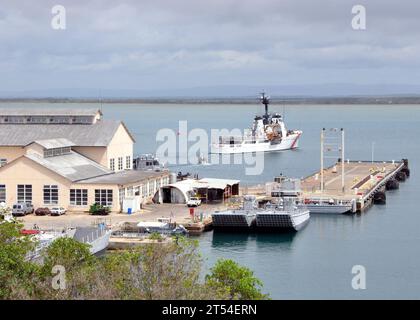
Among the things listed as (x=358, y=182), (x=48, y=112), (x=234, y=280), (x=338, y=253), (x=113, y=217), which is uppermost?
(x=48, y=112)

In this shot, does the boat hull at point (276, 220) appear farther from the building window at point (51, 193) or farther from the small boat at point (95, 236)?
the building window at point (51, 193)

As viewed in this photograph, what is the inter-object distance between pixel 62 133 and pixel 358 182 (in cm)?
2005

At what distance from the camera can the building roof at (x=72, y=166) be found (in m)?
44.3

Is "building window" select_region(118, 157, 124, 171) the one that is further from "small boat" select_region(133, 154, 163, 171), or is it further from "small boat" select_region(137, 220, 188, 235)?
"small boat" select_region(137, 220, 188, 235)

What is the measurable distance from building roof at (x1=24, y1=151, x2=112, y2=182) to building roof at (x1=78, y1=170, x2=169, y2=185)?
53cm

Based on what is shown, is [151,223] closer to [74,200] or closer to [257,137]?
[74,200]

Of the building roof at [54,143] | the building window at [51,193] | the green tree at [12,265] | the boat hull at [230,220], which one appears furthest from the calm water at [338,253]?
the building roof at [54,143]

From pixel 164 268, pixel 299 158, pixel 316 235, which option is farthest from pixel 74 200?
pixel 299 158

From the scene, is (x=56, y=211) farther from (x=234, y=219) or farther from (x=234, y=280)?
(x=234, y=280)

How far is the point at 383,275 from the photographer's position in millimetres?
32688

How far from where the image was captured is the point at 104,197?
43781 millimetres

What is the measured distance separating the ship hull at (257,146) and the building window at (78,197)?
59.3 metres

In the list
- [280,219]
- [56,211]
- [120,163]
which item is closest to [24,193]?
[56,211]
